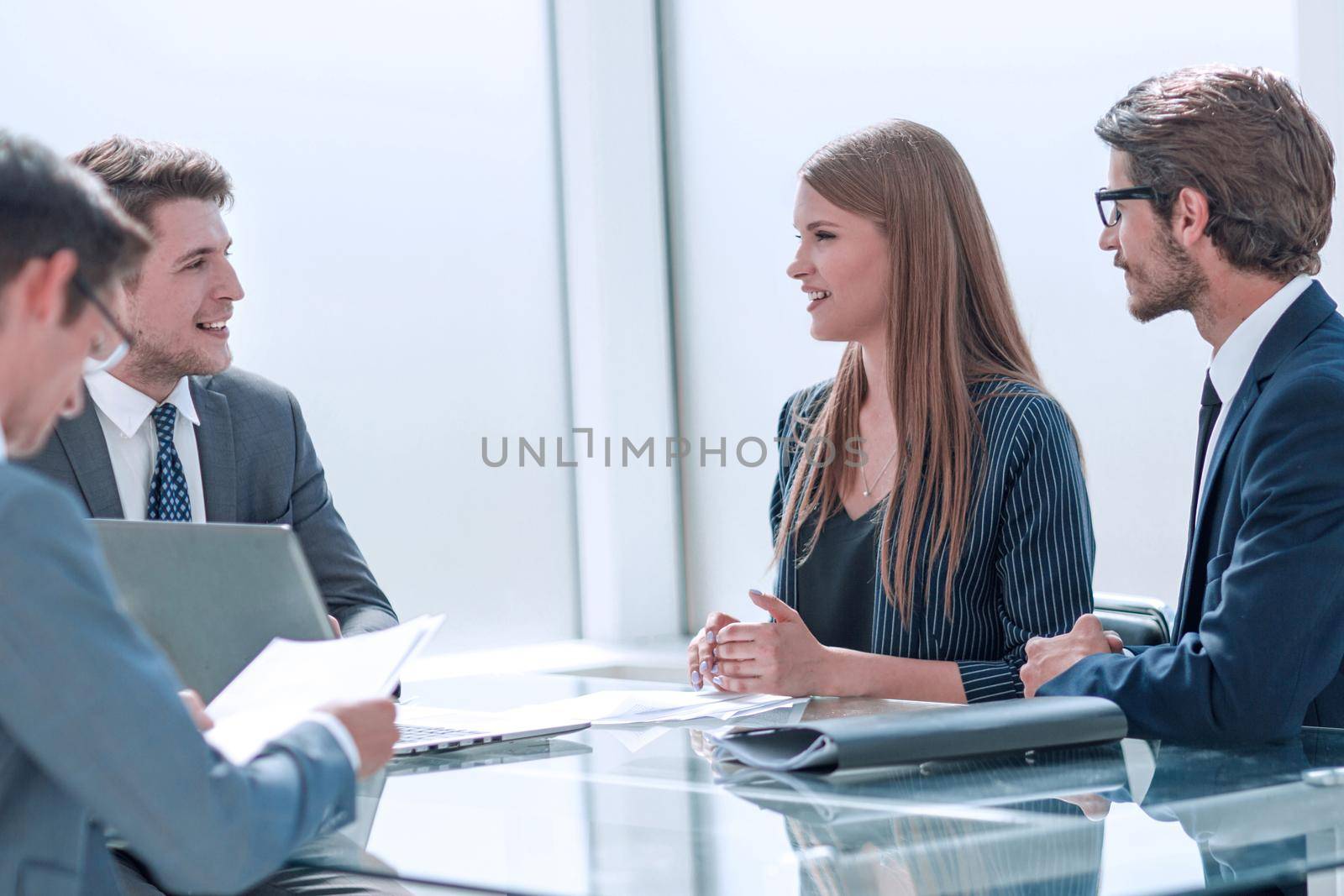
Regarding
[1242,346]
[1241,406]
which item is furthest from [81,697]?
[1242,346]

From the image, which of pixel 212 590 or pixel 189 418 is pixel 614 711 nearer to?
pixel 212 590

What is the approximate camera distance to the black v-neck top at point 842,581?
8.11ft

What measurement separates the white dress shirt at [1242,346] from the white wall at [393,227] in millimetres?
2850

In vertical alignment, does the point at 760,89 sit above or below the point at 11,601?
above

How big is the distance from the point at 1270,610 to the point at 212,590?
1189 mm

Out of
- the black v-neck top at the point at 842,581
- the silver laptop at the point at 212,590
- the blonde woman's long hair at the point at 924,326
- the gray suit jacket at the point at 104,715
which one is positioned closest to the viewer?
the gray suit jacket at the point at 104,715

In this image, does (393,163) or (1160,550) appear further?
(393,163)

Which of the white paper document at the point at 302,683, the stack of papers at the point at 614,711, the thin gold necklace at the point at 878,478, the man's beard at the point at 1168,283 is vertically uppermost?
the man's beard at the point at 1168,283

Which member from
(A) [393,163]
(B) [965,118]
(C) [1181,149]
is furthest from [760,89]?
(C) [1181,149]

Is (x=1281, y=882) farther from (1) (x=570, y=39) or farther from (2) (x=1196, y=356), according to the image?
(1) (x=570, y=39)

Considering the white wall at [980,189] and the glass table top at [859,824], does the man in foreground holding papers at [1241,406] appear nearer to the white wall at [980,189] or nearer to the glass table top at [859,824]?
the glass table top at [859,824]

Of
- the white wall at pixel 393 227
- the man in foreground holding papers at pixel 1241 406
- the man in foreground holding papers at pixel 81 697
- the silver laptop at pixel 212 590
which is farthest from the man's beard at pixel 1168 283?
the white wall at pixel 393 227

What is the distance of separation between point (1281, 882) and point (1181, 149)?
1.17 meters

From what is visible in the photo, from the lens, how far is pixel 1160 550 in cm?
341
